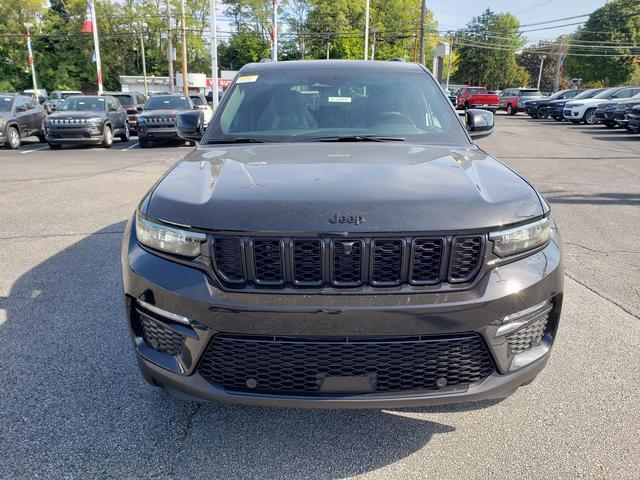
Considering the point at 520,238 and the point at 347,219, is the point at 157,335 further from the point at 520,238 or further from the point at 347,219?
the point at 520,238

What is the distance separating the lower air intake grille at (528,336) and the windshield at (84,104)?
57.8 ft

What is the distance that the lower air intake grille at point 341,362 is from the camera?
207 cm

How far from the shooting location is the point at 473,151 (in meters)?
3.12

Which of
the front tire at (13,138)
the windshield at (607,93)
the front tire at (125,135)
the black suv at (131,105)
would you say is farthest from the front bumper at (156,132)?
the windshield at (607,93)

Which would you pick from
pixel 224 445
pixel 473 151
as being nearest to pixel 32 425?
pixel 224 445

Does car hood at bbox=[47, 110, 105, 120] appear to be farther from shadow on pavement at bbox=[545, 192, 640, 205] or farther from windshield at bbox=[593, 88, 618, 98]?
windshield at bbox=[593, 88, 618, 98]

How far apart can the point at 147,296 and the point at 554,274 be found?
1.79m

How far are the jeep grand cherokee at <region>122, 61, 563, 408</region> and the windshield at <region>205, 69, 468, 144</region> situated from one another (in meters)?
1.13

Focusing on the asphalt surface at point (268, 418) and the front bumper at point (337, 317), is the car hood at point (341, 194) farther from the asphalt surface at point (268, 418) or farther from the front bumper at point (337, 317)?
the asphalt surface at point (268, 418)

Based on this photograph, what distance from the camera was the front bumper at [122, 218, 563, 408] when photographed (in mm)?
2018

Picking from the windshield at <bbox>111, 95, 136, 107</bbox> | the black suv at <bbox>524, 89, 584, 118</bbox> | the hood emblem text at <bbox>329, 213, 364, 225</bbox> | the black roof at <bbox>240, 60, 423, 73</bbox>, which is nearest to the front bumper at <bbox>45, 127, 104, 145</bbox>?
the windshield at <bbox>111, 95, 136, 107</bbox>

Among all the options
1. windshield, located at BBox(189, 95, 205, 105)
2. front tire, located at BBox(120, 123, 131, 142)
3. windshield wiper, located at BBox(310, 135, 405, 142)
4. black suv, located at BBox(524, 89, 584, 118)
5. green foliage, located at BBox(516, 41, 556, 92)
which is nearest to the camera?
windshield wiper, located at BBox(310, 135, 405, 142)

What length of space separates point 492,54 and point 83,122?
3371 inches

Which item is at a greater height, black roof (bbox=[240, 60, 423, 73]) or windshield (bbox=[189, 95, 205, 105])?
black roof (bbox=[240, 60, 423, 73])
